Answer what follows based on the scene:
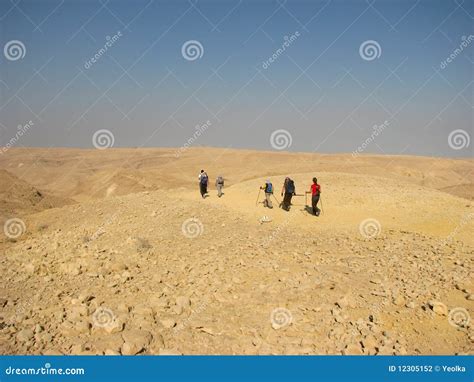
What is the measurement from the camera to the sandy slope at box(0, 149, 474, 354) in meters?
6.22

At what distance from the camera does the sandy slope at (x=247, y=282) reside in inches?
245

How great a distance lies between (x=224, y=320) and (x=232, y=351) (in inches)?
32.8

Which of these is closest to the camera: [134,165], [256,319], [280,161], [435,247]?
[256,319]

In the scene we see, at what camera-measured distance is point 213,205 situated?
50.8 ft

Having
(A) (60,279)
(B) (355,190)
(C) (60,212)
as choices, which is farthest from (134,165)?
(A) (60,279)

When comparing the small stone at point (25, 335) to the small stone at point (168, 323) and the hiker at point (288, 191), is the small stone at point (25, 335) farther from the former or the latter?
the hiker at point (288, 191)

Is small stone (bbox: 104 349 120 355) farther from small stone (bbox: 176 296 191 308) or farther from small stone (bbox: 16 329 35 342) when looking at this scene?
small stone (bbox: 176 296 191 308)

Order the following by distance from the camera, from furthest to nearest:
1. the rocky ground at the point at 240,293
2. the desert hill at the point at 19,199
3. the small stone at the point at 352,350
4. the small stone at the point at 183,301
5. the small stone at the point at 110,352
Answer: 1. the desert hill at the point at 19,199
2. the small stone at the point at 183,301
3. the rocky ground at the point at 240,293
4. the small stone at the point at 352,350
5. the small stone at the point at 110,352

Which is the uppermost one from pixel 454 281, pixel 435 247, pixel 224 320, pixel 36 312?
pixel 435 247

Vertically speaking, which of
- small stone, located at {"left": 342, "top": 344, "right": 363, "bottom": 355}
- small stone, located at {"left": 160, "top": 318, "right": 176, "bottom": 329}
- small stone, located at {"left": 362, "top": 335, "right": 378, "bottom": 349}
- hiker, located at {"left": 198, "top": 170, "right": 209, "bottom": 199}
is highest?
hiker, located at {"left": 198, "top": 170, "right": 209, "bottom": 199}

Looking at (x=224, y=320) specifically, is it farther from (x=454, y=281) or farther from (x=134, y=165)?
(x=134, y=165)

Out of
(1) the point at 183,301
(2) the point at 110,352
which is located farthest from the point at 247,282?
(2) the point at 110,352

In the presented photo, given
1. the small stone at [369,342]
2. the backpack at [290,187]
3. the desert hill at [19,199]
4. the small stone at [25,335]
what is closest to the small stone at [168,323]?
the small stone at [25,335]

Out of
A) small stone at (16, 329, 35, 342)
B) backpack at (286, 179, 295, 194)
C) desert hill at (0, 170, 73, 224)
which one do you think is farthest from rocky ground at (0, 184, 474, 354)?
desert hill at (0, 170, 73, 224)
